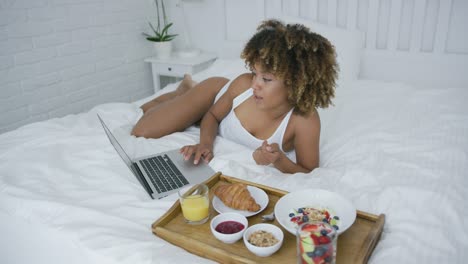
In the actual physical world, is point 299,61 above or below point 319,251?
above

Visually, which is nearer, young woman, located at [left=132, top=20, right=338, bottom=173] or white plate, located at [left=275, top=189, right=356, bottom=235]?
white plate, located at [left=275, top=189, right=356, bottom=235]

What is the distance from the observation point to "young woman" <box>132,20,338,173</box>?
127cm

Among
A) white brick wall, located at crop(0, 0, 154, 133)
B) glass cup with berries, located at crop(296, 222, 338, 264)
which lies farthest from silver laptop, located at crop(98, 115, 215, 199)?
white brick wall, located at crop(0, 0, 154, 133)

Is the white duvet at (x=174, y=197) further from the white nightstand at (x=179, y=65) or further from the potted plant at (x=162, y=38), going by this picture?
the potted plant at (x=162, y=38)

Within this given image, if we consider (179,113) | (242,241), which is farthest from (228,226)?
(179,113)

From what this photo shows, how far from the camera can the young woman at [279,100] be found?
1271 mm

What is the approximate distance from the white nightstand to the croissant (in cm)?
167

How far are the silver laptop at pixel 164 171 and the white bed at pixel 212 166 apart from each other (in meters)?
0.03

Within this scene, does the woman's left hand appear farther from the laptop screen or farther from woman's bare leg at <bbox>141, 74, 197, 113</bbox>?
woman's bare leg at <bbox>141, 74, 197, 113</bbox>

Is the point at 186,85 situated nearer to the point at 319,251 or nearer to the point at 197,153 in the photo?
the point at 197,153

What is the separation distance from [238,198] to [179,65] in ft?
5.94

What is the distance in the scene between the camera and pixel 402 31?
2.13 meters

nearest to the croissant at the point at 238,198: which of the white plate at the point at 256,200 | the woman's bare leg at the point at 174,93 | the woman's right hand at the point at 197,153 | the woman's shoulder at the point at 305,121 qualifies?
the white plate at the point at 256,200

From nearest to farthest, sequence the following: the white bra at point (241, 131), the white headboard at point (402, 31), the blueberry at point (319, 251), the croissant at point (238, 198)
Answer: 1. the blueberry at point (319, 251)
2. the croissant at point (238, 198)
3. the white bra at point (241, 131)
4. the white headboard at point (402, 31)
